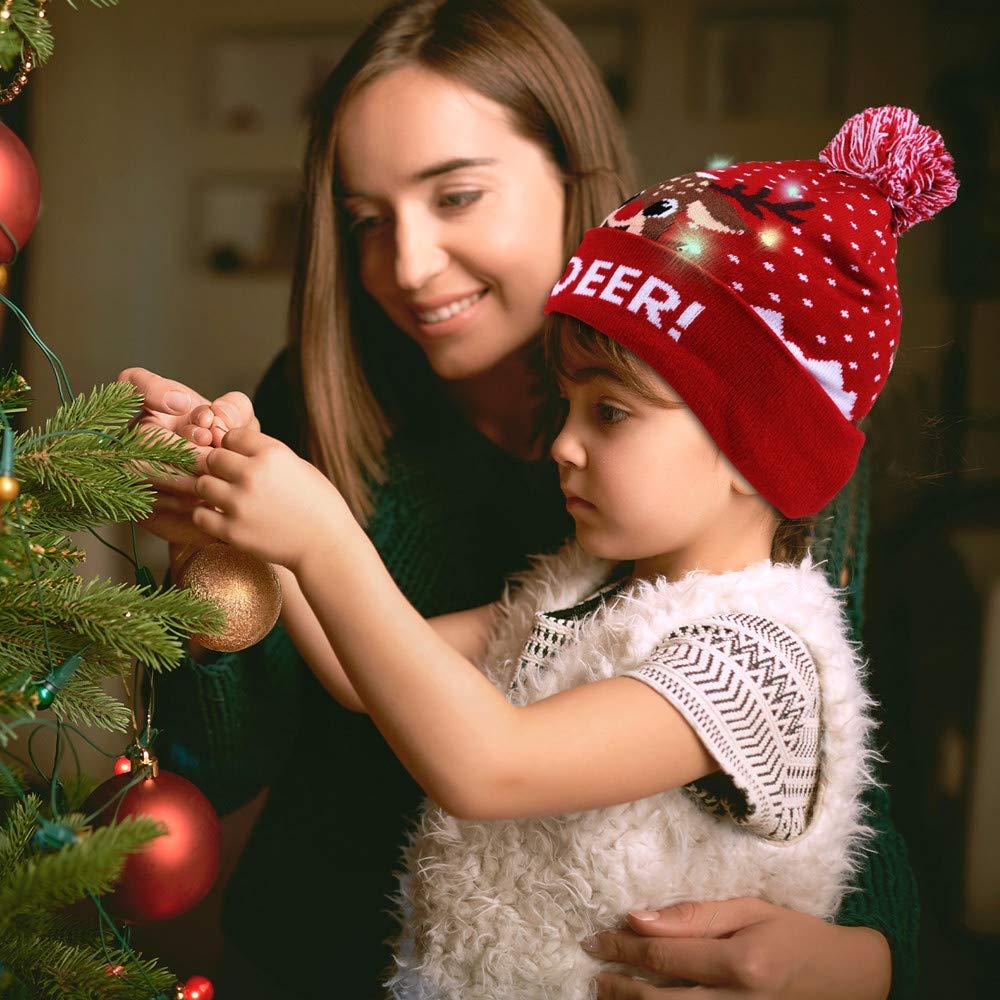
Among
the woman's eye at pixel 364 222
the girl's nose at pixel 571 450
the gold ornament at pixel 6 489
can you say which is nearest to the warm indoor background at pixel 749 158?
the girl's nose at pixel 571 450

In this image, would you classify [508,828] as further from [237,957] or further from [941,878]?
[941,878]

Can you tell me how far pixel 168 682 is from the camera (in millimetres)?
1083

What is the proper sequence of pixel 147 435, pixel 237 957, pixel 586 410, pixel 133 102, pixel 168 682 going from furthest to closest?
pixel 133 102, pixel 237 957, pixel 168 682, pixel 586 410, pixel 147 435

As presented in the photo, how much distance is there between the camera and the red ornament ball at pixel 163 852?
641 mm

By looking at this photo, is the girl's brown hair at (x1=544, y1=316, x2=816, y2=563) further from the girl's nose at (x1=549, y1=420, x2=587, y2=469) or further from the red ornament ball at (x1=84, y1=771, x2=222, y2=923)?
the red ornament ball at (x1=84, y1=771, x2=222, y2=923)

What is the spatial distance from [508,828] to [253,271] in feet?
5.95

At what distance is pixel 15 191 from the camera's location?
0.62 meters

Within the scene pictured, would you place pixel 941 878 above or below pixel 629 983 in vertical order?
below

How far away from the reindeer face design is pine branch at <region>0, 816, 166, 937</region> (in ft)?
1.90

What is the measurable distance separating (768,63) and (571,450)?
3.04ft

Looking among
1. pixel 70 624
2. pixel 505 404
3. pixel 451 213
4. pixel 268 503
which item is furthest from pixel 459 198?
Answer: pixel 70 624

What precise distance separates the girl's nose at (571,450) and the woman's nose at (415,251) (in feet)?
1.07

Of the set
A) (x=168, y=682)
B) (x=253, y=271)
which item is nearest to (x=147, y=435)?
(x=168, y=682)

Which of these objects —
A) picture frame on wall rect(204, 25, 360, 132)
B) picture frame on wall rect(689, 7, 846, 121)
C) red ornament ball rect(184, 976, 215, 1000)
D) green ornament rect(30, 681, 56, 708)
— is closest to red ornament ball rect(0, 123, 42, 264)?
green ornament rect(30, 681, 56, 708)
